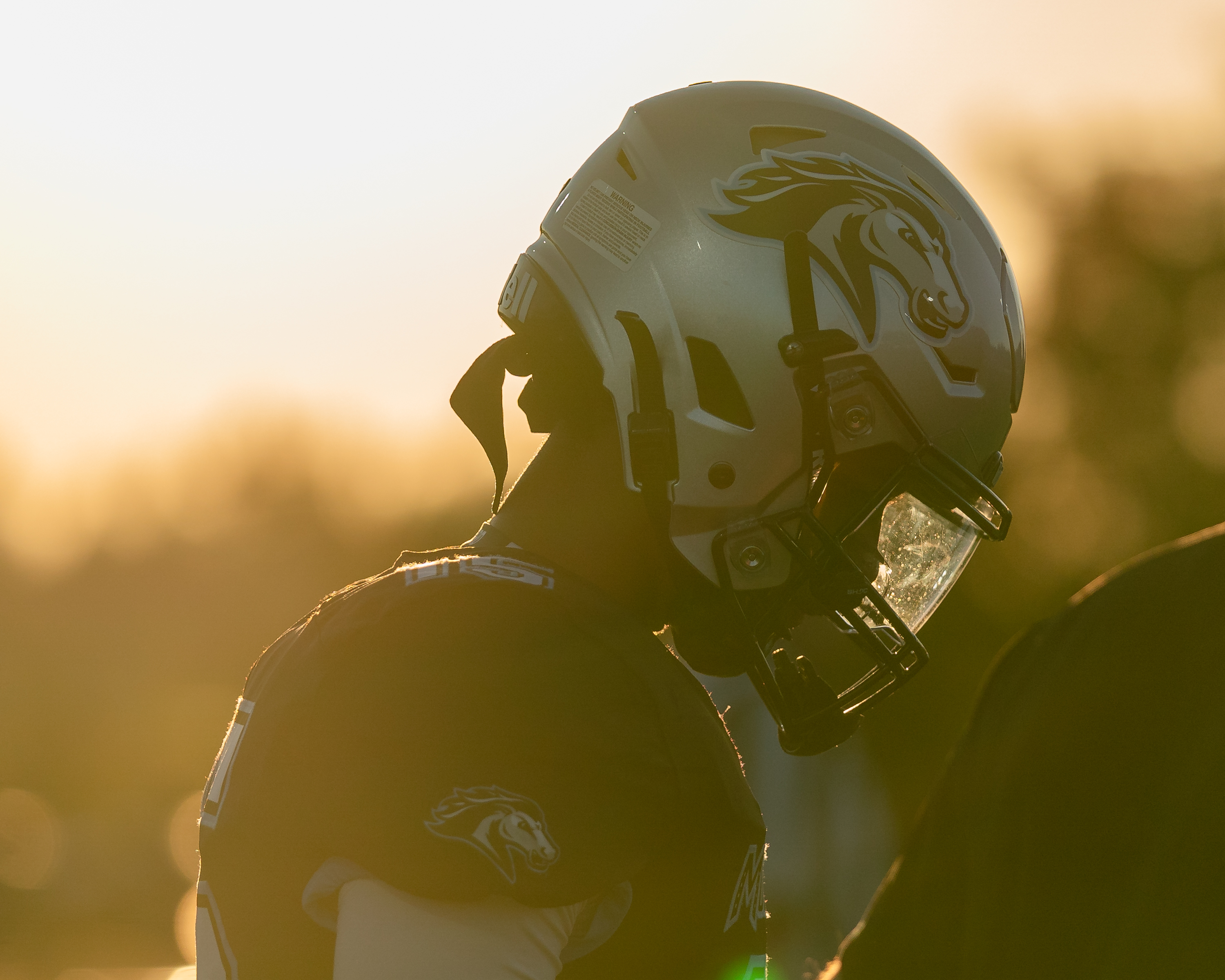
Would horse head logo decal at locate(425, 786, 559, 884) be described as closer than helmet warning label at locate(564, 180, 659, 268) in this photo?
Yes

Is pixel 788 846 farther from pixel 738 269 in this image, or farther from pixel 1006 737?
pixel 1006 737

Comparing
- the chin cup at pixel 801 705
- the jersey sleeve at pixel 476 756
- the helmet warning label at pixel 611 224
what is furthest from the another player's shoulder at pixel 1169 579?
the helmet warning label at pixel 611 224

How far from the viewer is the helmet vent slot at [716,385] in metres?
2.72

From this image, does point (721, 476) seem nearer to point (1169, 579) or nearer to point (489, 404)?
point (489, 404)

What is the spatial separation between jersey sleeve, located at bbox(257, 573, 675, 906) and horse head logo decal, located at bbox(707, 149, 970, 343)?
0.92 metres

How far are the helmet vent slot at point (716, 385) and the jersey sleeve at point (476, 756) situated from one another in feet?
→ 1.92

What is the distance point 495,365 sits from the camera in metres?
3.05

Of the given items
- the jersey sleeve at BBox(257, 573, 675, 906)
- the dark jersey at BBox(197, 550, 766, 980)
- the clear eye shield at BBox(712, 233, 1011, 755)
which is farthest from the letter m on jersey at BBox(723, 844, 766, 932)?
the clear eye shield at BBox(712, 233, 1011, 755)

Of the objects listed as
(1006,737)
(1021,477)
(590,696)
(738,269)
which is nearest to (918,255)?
(738,269)

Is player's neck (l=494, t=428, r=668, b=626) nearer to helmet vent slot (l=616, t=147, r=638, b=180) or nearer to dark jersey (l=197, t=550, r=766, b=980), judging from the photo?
dark jersey (l=197, t=550, r=766, b=980)

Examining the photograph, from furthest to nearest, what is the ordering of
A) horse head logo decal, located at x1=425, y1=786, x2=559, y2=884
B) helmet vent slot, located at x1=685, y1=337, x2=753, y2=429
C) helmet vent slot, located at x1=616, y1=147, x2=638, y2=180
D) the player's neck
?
helmet vent slot, located at x1=616, y1=147, x2=638, y2=180 < helmet vent slot, located at x1=685, y1=337, x2=753, y2=429 < the player's neck < horse head logo decal, located at x1=425, y1=786, x2=559, y2=884

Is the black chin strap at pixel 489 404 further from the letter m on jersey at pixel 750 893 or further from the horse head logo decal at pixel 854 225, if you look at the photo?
the letter m on jersey at pixel 750 893

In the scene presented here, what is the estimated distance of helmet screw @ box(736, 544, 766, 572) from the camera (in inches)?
106

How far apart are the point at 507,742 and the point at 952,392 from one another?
1.22m
